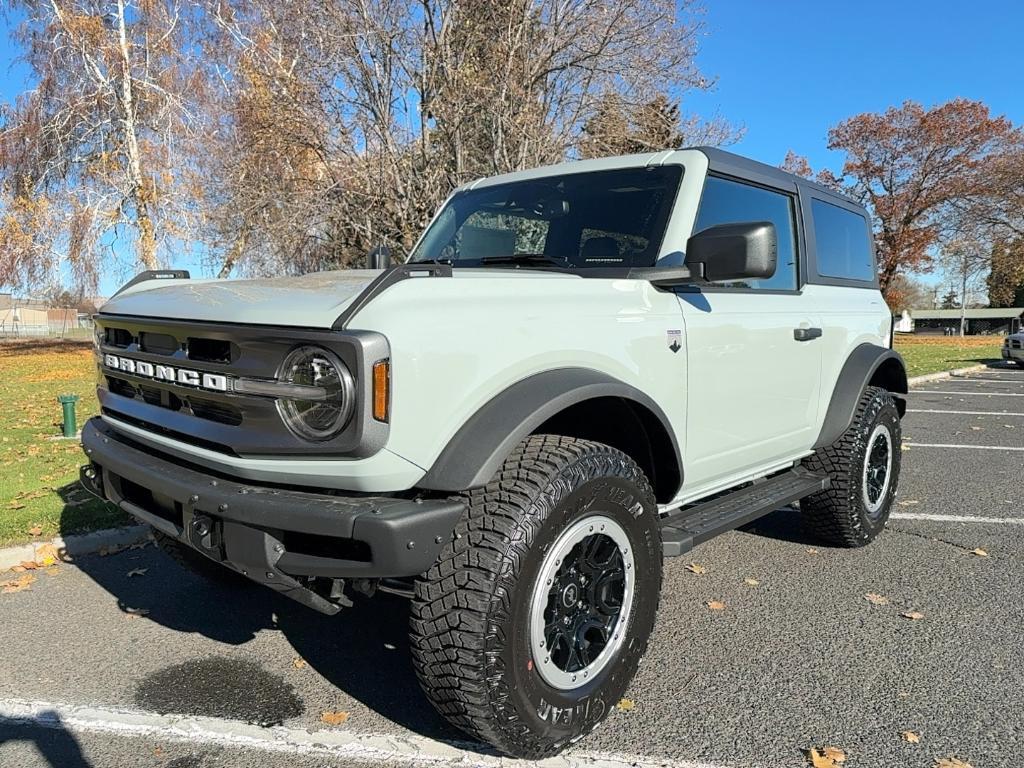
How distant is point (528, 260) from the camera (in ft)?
11.1

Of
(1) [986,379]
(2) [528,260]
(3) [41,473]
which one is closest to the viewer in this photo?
(2) [528,260]

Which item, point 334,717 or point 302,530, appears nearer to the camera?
point 302,530

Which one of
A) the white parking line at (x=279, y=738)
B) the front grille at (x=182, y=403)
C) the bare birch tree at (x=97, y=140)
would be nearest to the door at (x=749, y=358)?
the white parking line at (x=279, y=738)

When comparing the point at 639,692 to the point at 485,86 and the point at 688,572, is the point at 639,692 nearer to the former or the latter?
the point at 688,572

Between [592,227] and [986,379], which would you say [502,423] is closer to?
[592,227]

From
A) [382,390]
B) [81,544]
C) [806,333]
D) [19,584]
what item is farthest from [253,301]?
[81,544]

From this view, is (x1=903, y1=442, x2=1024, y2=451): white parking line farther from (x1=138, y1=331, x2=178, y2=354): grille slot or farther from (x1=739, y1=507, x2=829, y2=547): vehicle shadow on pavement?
(x1=138, y1=331, x2=178, y2=354): grille slot

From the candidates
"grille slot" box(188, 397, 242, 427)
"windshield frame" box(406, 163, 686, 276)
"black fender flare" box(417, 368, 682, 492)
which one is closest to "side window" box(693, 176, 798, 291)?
"windshield frame" box(406, 163, 686, 276)

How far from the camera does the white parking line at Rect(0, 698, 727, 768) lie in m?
2.51

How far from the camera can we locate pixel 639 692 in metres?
2.96

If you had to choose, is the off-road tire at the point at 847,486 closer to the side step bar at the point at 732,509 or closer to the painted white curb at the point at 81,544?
the side step bar at the point at 732,509

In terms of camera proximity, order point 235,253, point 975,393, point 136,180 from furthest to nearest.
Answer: point 136,180 < point 235,253 < point 975,393

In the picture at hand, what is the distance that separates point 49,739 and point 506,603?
1.74m

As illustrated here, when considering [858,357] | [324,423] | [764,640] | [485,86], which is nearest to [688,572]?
[764,640]
